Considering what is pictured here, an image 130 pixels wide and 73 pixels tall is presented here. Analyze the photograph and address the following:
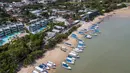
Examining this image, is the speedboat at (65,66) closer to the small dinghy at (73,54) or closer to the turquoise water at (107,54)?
the turquoise water at (107,54)

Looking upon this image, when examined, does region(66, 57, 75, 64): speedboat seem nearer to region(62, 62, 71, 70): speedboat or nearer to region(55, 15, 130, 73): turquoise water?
region(55, 15, 130, 73): turquoise water

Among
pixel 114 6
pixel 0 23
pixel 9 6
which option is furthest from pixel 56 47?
pixel 9 6

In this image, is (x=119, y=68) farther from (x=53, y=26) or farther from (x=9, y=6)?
(x=9, y=6)

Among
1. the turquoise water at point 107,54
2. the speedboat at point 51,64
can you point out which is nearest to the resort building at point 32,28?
the turquoise water at point 107,54

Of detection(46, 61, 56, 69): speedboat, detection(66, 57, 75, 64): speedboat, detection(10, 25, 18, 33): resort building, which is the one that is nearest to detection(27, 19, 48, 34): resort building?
detection(10, 25, 18, 33): resort building

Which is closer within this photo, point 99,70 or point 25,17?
point 99,70

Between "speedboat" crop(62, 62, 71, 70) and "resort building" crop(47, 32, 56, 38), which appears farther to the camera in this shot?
"resort building" crop(47, 32, 56, 38)

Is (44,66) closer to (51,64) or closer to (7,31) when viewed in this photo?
(51,64)

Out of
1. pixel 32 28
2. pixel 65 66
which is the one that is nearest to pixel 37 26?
pixel 32 28
